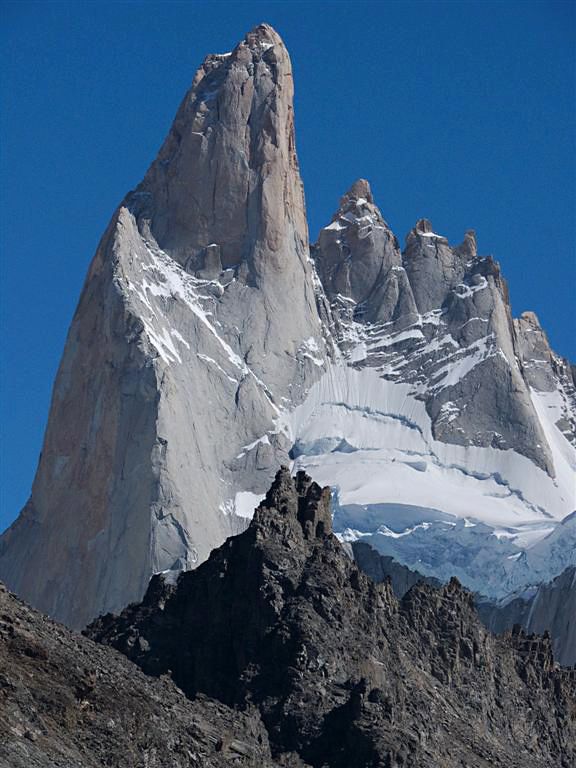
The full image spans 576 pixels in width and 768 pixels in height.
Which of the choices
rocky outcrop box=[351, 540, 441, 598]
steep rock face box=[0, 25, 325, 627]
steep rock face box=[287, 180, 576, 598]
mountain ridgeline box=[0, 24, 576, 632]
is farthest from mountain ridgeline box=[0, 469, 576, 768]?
steep rock face box=[287, 180, 576, 598]

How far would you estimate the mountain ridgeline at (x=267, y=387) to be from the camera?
156m

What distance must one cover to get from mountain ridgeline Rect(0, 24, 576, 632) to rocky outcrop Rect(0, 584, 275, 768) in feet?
215

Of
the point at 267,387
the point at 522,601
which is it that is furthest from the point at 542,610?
the point at 267,387

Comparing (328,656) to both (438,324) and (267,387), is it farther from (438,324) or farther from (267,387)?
(438,324)

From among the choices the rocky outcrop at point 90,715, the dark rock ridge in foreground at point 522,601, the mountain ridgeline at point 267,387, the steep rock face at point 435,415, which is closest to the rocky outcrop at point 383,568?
the dark rock ridge in foreground at point 522,601

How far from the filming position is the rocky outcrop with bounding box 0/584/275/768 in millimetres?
69125

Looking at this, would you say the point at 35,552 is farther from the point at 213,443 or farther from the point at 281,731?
the point at 281,731

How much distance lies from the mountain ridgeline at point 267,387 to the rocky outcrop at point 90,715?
6559cm

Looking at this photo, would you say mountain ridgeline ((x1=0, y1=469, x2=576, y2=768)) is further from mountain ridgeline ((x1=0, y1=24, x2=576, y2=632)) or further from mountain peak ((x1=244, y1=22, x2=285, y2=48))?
mountain peak ((x1=244, y1=22, x2=285, y2=48))

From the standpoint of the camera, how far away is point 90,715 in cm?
7188

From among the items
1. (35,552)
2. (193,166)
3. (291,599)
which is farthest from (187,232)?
(291,599)

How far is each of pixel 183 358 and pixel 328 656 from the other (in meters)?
84.3

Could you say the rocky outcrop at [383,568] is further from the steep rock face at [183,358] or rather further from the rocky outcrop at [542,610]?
the steep rock face at [183,358]

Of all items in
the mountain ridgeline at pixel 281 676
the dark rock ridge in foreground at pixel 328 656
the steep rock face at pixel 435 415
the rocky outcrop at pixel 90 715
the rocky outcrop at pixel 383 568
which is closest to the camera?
the rocky outcrop at pixel 90 715
